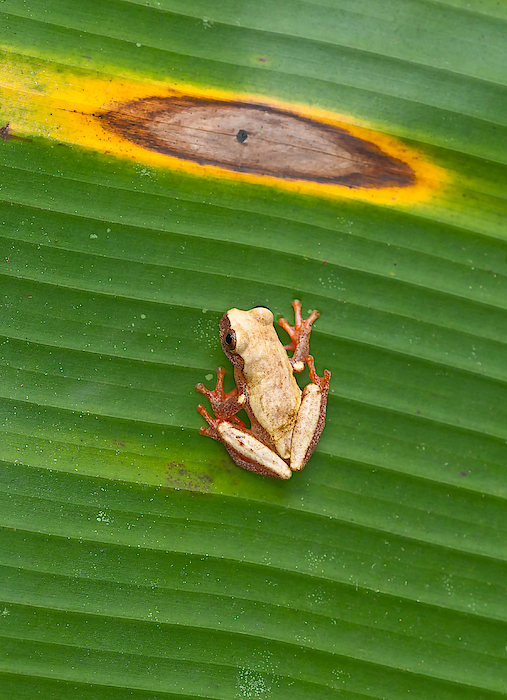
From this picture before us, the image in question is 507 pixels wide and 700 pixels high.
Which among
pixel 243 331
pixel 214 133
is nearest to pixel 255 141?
pixel 214 133

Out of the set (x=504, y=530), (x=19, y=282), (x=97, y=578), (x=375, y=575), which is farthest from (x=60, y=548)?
(x=504, y=530)

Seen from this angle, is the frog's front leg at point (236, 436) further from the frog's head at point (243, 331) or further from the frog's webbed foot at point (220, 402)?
the frog's head at point (243, 331)

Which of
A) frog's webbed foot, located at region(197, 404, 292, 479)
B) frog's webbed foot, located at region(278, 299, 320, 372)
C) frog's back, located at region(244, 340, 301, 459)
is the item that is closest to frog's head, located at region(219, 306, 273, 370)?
frog's back, located at region(244, 340, 301, 459)

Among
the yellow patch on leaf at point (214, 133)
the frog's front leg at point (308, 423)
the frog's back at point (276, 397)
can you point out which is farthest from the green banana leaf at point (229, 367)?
the frog's back at point (276, 397)

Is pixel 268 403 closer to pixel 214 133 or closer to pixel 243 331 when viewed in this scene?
pixel 243 331

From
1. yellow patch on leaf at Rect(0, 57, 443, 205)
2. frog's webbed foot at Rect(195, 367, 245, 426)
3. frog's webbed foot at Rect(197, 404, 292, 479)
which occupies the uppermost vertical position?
yellow patch on leaf at Rect(0, 57, 443, 205)

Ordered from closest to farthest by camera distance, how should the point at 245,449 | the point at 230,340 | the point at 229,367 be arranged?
the point at 230,340 → the point at 245,449 → the point at 229,367

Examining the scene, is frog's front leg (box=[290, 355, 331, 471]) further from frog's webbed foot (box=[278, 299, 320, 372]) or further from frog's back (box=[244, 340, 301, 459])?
frog's webbed foot (box=[278, 299, 320, 372])
